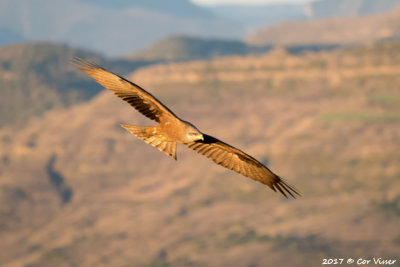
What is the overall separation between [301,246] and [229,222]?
86.5 feet

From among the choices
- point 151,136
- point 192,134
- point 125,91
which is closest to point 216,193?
point 151,136

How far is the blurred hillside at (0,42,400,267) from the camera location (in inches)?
5886

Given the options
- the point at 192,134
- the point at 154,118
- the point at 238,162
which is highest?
the point at 238,162

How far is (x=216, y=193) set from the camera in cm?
17312

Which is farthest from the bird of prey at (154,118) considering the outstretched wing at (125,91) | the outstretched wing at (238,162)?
the outstretched wing at (238,162)

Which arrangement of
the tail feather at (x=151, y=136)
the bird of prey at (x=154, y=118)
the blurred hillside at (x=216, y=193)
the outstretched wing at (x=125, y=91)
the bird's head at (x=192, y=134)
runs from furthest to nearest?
the blurred hillside at (x=216, y=193) → the tail feather at (x=151, y=136) → the outstretched wing at (x=125, y=91) → the bird of prey at (x=154, y=118) → the bird's head at (x=192, y=134)

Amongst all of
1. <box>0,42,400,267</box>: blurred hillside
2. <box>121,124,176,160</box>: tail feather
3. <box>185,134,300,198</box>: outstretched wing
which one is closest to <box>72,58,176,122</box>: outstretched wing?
<box>121,124,176,160</box>: tail feather

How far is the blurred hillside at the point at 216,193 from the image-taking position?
490 ft

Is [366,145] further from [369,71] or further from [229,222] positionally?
[229,222]

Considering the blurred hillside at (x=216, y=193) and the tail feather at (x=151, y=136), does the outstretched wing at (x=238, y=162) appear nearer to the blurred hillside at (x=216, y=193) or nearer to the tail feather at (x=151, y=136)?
the tail feather at (x=151, y=136)

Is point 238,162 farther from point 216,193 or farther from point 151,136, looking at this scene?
point 216,193

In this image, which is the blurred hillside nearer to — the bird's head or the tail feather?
the tail feather

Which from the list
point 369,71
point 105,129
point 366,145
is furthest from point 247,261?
point 369,71

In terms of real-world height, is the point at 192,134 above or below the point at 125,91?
below
